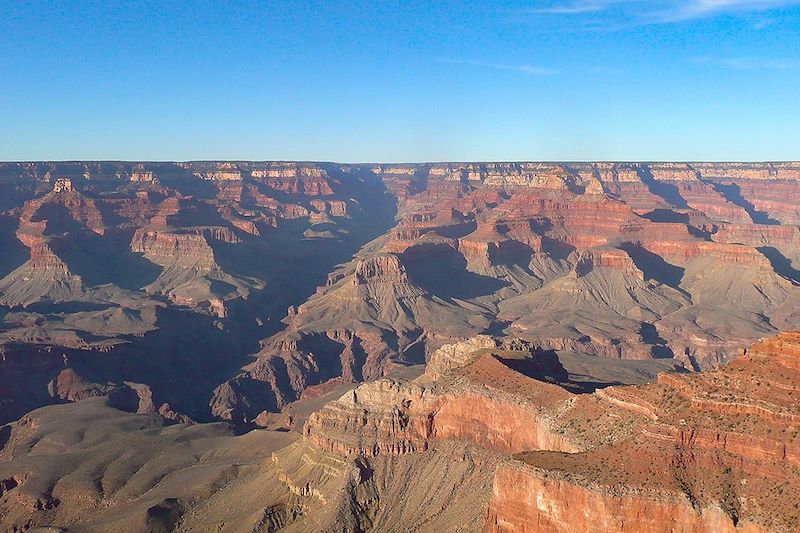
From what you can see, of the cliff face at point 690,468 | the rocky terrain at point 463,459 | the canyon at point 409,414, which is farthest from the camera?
the canyon at point 409,414

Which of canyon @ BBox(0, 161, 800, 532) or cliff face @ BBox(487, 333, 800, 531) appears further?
canyon @ BBox(0, 161, 800, 532)

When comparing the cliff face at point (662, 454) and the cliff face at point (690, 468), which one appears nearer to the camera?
the cliff face at point (690, 468)

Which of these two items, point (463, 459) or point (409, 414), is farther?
point (409, 414)

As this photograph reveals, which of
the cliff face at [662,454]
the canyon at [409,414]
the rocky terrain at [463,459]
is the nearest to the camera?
the cliff face at [662,454]

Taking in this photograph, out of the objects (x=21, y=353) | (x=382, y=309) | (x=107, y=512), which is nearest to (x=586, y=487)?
(x=107, y=512)

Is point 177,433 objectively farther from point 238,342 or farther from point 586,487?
point 238,342

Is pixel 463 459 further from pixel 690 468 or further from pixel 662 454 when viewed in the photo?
pixel 690 468

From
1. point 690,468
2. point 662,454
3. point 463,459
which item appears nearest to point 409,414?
point 463,459

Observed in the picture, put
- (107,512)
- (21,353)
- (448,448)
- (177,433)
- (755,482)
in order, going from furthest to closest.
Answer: (21,353)
(177,433)
(107,512)
(448,448)
(755,482)

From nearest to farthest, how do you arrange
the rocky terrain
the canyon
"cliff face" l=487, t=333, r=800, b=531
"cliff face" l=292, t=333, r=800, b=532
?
"cliff face" l=487, t=333, r=800, b=531
"cliff face" l=292, t=333, r=800, b=532
the rocky terrain
the canyon

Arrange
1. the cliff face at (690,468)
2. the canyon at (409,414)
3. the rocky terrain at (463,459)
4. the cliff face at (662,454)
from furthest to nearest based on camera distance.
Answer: the canyon at (409,414), the rocky terrain at (463,459), the cliff face at (662,454), the cliff face at (690,468)

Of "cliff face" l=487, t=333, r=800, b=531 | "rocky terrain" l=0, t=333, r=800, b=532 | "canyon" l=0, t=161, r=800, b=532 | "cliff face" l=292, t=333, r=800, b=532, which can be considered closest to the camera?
"cliff face" l=487, t=333, r=800, b=531
